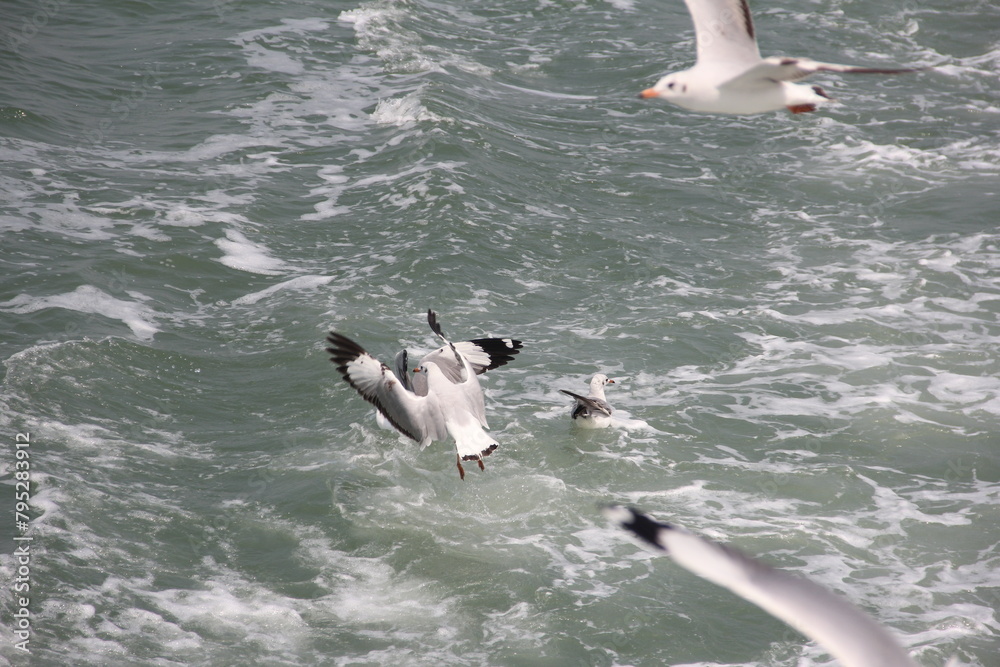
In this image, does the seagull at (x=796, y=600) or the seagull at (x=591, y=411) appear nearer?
the seagull at (x=796, y=600)

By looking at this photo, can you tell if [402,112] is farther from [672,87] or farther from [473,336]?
[672,87]

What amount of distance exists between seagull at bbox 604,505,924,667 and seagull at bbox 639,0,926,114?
381 centimetres

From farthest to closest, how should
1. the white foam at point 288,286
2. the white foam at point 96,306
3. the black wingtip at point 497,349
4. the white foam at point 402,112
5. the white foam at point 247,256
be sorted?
1. the white foam at point 402,112
2. the white foam at point 247,256
3. the white foam at point 288,286
4. the white foam at point 96,306
5. the black wingtip at point 497,349

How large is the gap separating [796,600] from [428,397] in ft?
17.4

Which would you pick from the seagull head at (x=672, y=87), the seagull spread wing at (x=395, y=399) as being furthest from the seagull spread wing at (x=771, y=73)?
the seagull spread wing at (x=395, y=399)

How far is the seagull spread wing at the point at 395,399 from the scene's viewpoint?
7.88m

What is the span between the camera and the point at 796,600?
3102 mm

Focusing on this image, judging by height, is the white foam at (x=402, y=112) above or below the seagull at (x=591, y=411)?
above

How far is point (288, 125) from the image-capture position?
1656 cm

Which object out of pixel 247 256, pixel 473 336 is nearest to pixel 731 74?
pixel 473 336

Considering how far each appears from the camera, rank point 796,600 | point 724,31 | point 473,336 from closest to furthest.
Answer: point 796,600, point 724,31, point 473,336

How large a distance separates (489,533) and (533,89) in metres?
12.2

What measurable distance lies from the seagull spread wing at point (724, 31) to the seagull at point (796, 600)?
4040 mm

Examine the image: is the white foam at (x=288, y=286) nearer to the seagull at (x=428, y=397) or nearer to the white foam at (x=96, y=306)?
the white foam at (x=96, y=306)
